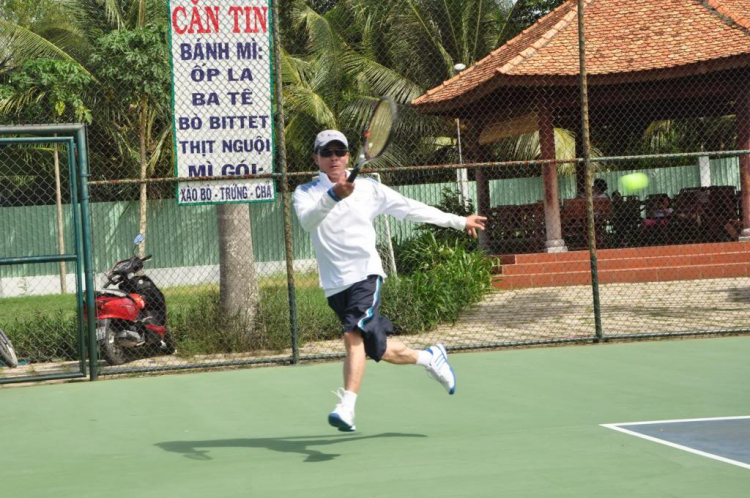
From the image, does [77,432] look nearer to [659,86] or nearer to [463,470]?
[463,470]

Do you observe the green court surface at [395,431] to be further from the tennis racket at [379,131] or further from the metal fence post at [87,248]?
the tennis racket at [379,131]

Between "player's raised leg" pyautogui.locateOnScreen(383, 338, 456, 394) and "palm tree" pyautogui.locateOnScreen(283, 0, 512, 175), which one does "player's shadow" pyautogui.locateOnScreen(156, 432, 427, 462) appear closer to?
"player's raised leg" pyautogui.locateOnScreen(383, 338, 456, 394)

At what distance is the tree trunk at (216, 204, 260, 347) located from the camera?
35.6 feet

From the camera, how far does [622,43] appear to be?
1839 centimetres

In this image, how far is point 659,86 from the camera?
1845cm

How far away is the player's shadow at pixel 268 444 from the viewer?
19.7 ft

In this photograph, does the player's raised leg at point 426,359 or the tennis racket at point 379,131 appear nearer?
the tennis racket at point 379,131

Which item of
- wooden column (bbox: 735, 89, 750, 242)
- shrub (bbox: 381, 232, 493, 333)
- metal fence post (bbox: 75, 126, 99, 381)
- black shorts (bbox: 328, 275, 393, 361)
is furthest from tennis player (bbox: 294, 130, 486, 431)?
wooden column (bbox: 735, 89, 750, 242)

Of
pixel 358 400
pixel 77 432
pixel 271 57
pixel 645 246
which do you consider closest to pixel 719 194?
pixel 645 246

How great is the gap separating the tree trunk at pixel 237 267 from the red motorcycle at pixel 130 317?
2.32 feet

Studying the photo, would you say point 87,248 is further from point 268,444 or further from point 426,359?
point 426,359

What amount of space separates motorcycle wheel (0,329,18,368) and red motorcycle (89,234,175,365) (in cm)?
81

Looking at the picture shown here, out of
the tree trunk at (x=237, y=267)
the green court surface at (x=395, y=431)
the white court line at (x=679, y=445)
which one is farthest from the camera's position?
the tree trunk at (x=237, y=267)

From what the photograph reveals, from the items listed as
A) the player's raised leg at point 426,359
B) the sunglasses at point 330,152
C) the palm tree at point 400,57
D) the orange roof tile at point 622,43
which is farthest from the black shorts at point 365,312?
the palm tree at point 400,57
